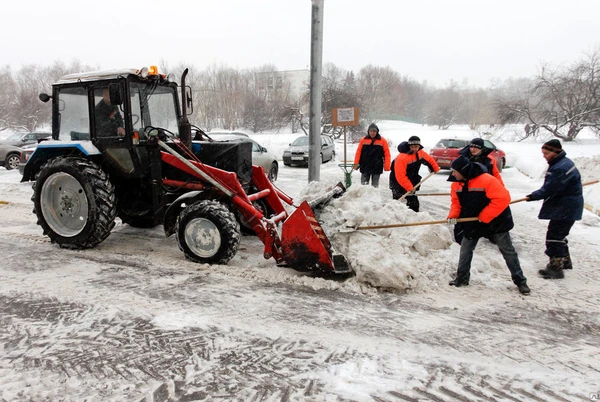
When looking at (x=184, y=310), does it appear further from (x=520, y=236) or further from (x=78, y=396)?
(x=520, y=236)

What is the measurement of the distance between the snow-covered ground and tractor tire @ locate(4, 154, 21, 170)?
1144cm

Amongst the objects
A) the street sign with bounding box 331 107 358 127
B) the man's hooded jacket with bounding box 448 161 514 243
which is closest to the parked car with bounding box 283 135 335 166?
the street sign with bounding box 331 107 358 127

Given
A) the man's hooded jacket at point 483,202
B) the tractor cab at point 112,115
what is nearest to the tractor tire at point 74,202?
the tractor cab at point 112,115

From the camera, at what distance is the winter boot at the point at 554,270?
180 inches

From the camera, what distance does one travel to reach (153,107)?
211 inches

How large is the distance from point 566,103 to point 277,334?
27286mm

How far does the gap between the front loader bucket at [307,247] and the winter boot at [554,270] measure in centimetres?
236

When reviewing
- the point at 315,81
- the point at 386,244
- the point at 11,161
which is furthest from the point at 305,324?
the point at 11,161


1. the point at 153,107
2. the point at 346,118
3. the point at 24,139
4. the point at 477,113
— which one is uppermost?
the point at 477,113

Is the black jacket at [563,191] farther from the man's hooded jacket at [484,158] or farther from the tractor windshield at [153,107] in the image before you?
the tractor windshield at [153,107]

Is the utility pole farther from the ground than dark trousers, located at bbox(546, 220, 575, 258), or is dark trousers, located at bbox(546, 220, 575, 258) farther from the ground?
the utility pole

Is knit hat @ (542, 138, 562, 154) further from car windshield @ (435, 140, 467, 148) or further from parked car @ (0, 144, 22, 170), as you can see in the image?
parked car @ (0, 144, 22, 170)

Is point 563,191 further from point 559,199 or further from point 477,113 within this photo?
point 477,113

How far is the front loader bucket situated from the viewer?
13.7 ft
